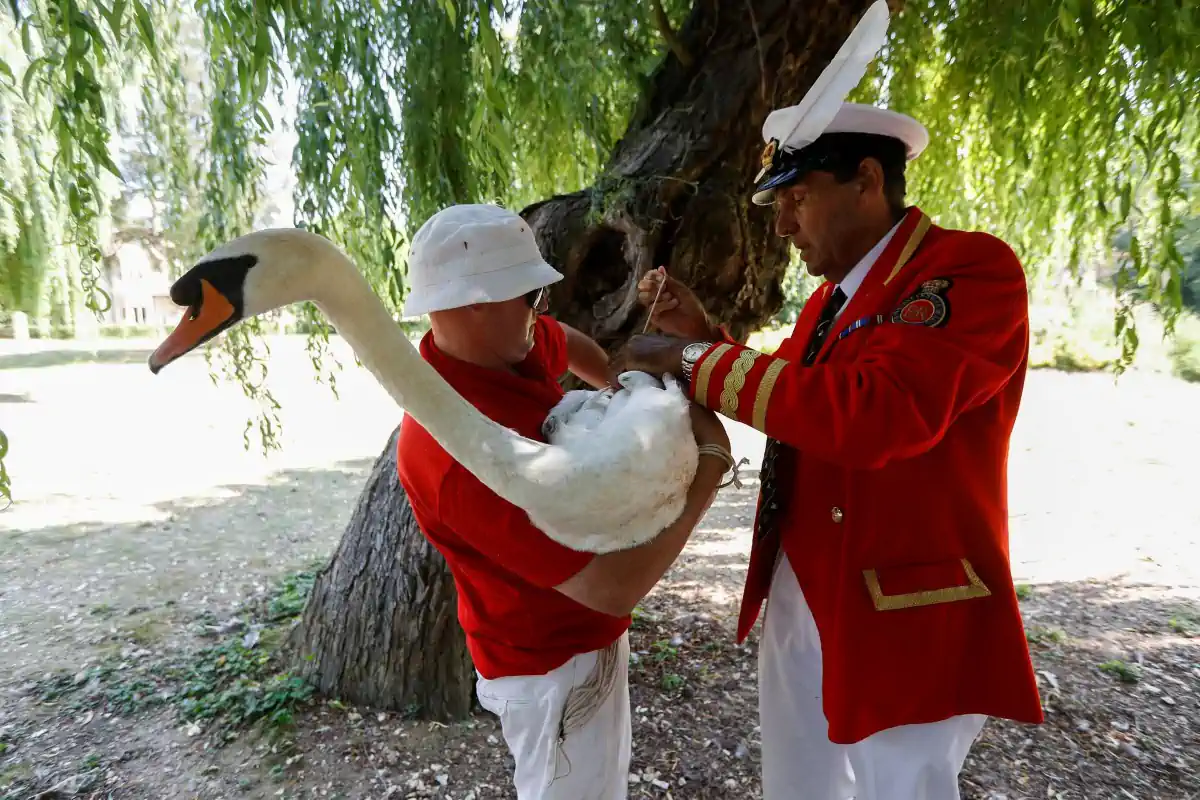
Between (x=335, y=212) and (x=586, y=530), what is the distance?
2361 mm

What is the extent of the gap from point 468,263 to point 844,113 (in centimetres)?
92

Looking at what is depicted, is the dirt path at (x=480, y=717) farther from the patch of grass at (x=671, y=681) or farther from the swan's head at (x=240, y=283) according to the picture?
the swan's head at (x=240, y=283)

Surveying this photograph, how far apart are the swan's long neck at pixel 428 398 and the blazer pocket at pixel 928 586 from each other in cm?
80

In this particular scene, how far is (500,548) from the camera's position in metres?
1.35

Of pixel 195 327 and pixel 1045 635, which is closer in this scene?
pixel 195 327

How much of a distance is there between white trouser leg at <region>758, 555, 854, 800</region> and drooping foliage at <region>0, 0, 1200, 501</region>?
185cm

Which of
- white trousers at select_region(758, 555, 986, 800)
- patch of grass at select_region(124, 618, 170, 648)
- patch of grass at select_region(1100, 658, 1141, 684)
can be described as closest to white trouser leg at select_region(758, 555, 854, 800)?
white trousers at select_region(758, 555, 986, 800)

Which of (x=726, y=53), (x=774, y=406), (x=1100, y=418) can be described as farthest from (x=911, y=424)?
(x=1100, y=418)

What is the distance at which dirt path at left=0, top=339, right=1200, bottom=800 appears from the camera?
9.04 ft

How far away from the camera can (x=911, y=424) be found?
121 cm

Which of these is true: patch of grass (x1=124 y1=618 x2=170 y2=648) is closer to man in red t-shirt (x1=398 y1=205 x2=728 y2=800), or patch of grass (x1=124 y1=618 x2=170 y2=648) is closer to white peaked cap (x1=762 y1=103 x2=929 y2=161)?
man in red t-shirt (x1=398 y1=205 x2=728 y2=800)

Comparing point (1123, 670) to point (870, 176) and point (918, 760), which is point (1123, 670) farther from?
point (870, 176)

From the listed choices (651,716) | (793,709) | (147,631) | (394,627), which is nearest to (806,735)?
(793,709)

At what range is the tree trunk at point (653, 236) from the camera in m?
2.66
